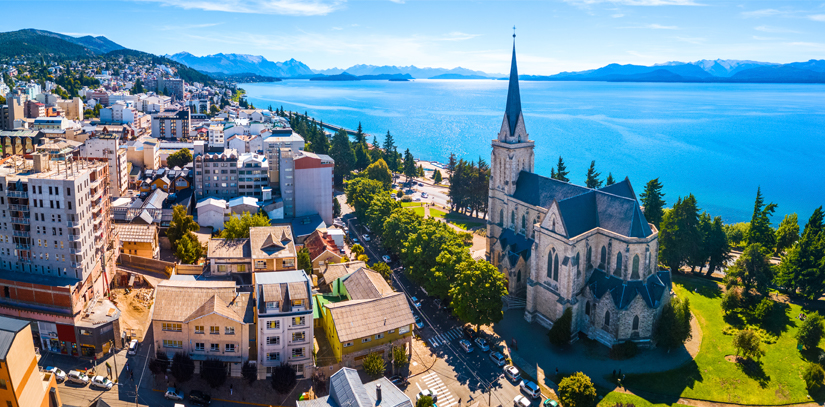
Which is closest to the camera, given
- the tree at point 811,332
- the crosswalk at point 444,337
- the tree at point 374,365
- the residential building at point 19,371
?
the residential building at point 19,371

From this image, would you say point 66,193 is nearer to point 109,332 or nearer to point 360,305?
point 109,332

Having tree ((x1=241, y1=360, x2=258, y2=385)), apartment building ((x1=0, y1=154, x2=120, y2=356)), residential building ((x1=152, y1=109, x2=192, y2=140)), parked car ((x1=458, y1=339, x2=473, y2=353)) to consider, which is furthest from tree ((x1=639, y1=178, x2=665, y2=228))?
residential building ((x1=152, y1=109, x2=192, y2=140))

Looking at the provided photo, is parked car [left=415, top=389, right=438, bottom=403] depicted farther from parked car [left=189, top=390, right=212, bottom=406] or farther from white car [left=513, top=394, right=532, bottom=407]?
parked car [left=189, top=390, right=212, bottom=406]

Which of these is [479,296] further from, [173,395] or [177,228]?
[177,228]

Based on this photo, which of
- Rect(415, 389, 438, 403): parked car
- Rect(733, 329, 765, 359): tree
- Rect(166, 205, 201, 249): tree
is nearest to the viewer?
Rect(415, 389, 438, 403): parked car

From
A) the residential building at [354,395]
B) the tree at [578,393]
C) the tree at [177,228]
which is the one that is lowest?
the tree at [578,393]

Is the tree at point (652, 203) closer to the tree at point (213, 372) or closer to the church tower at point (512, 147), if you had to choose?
the church tower at point (512, 147)

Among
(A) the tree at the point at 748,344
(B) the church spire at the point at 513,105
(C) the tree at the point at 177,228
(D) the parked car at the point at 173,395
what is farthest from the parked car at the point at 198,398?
(A) the tree at the point at 748,344
